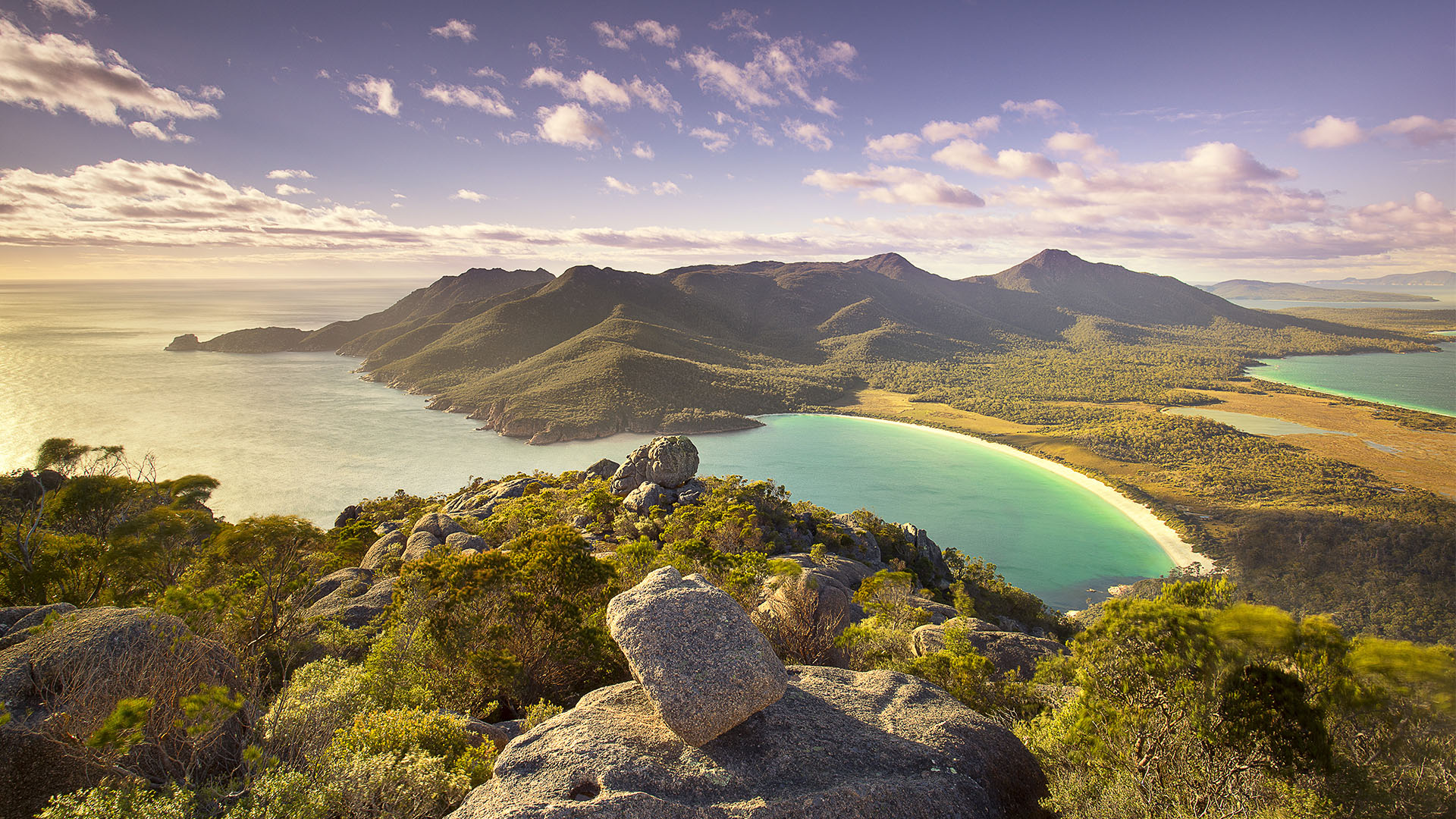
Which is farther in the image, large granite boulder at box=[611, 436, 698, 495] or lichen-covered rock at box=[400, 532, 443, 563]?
large granite boulder at box=[611, 436, 698, 495]

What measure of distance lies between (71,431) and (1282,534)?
214 meters

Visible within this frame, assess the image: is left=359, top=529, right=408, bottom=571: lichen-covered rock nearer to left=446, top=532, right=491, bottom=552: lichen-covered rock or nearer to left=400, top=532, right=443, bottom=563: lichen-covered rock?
left=400, top=532, right=443, bottom=563: lichen-covered rock

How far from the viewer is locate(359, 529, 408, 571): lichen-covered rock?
33125 millimetres

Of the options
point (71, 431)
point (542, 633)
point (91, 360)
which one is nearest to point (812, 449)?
point (542, 633)

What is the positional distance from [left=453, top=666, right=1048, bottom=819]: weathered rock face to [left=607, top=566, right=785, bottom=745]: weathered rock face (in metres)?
0.52

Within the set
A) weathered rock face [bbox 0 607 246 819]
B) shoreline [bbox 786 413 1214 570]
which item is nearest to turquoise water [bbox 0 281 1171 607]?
shoreline [bbox 786 413 1214 570]

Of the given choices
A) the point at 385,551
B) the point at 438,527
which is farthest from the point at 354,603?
the point at 438,527

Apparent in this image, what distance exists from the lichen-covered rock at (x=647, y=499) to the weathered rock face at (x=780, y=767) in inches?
1290

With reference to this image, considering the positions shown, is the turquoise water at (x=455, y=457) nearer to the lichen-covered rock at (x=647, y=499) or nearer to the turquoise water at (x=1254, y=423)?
the lichen-covered rock at (x=647, y=499)

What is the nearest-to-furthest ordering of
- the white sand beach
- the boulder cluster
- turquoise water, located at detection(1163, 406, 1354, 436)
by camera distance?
1. the boulder cluster
2. the white sand beach
3. turquoise water, located at detection(1163, 406, 1354, 436)

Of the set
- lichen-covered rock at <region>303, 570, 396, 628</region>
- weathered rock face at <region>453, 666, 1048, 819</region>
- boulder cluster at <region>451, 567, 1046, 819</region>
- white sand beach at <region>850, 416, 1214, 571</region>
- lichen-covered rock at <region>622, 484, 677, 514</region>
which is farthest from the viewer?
white sand beach at <region>850, 416, 1214, 571</region>

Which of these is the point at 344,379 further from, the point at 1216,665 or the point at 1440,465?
the point at 1440,465

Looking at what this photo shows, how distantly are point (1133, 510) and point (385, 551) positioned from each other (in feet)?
345

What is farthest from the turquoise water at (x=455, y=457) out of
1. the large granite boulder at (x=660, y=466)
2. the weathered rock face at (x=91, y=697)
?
the weathered rock face at (x=91, y=697)
